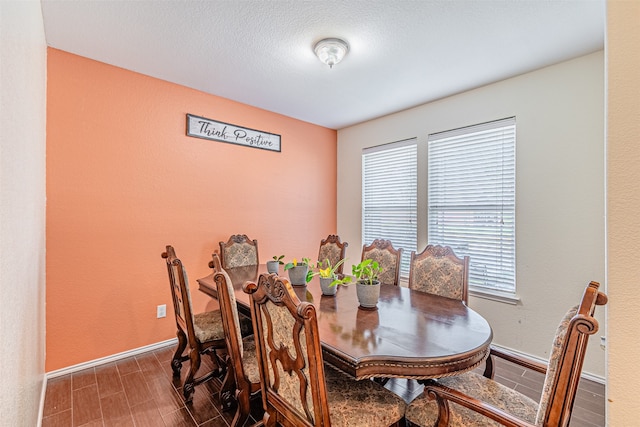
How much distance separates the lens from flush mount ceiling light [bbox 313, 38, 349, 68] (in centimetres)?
219

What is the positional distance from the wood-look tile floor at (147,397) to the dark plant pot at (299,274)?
2.85ft

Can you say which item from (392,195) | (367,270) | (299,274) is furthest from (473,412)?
(392,195)

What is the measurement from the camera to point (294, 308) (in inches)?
41.4

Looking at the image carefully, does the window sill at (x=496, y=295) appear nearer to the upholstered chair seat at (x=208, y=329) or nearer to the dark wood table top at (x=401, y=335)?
the dark wood table top at (x=401, y=335)

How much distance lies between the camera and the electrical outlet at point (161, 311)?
2.87m

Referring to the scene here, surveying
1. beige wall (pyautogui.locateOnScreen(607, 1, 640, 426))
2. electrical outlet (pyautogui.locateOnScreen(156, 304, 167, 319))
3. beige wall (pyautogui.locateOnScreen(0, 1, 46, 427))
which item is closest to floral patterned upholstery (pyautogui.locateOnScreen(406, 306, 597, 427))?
beige wall (pyautogui.locateOnScreen(607, 1, 640, 426))

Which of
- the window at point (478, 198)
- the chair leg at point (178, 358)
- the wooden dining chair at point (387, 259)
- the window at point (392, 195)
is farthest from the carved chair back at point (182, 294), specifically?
the window at point (478, 198)

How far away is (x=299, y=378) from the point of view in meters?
1.14

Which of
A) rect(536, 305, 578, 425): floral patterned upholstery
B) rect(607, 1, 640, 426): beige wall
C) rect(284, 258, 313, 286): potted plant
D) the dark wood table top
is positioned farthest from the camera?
rect(284, 258, 313, 286): potted plant

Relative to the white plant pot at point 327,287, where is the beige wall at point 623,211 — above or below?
above

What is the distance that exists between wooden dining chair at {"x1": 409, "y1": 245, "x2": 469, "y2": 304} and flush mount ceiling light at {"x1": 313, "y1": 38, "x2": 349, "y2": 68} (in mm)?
1749

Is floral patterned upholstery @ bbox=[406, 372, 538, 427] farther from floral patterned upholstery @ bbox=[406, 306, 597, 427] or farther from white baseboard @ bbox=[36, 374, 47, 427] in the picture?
white baseboard @ bbox=[36, 374, 47, 427]

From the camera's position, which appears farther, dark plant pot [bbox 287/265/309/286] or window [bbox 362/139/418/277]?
window [bbox 362/139/418/277]

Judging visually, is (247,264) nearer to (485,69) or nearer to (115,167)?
(115,167)
